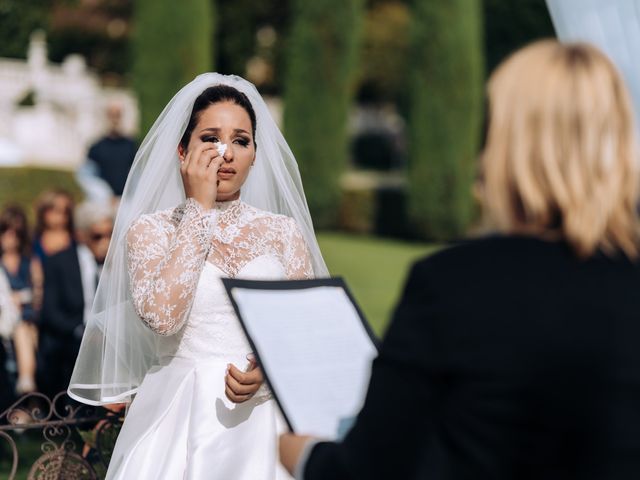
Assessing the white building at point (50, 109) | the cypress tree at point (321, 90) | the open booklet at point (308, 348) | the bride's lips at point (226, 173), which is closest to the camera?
the open booklet at point (308, 348)

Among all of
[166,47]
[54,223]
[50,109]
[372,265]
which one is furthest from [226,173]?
[50,109]

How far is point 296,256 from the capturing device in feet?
11.9

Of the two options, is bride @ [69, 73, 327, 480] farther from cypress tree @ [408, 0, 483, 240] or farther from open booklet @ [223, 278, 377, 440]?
cypress tree @ [408, 0, 483, 240]

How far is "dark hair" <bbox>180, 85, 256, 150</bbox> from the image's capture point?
144 inches

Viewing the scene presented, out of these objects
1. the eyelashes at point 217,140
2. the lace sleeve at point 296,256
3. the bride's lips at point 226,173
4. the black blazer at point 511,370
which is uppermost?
the eyelashes at point 217,140

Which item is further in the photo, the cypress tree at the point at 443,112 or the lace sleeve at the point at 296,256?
the cypress tree at the point at 443,112

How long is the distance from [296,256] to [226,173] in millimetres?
368

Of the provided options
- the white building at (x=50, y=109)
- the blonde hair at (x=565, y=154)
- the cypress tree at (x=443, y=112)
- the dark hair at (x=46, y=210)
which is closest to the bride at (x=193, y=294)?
the blonde hair at (x=565, y=154)

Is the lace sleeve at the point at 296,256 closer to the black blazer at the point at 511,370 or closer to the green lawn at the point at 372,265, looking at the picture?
the black blazer at the point at 511,370

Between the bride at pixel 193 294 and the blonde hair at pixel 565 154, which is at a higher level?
the blonde hair at pixel 565 154

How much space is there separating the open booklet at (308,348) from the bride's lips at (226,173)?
1.29 m

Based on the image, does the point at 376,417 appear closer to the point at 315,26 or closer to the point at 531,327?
the point at 531,327

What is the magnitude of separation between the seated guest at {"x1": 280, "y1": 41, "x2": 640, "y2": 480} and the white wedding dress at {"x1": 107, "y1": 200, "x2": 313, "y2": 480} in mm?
1567

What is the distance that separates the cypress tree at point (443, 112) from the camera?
20219 mm
